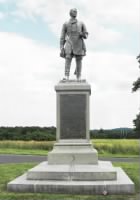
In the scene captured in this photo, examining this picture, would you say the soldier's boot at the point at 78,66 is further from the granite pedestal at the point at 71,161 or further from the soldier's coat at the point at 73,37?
the granite pedestal at the point at 71,161

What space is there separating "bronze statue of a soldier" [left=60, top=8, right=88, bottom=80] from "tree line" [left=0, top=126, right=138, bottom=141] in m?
24.3

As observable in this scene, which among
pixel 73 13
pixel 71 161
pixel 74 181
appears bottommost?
pixel 74 181

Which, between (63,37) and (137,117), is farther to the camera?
(137,117)

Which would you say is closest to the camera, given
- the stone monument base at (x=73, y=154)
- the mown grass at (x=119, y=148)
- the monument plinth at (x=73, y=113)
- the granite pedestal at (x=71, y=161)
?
the granite pedestal at (x=71, y=161)

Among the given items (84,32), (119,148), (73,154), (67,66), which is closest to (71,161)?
(73,154)

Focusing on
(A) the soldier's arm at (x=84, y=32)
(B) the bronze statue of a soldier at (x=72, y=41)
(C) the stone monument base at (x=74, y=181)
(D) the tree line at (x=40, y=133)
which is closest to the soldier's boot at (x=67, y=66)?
(B) the bronze statue of a soldier at (x=72, y=41)

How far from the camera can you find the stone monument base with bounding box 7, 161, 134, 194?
11.1 meters

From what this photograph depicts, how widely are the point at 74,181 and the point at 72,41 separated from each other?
480cm

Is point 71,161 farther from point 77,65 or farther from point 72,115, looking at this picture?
point 77,65

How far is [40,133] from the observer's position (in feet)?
134

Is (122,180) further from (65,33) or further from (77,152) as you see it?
(65,33)

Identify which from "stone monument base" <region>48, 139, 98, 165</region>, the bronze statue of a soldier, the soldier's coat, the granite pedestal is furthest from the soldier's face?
"stone monument base" <region>48, 139, 98, 165</region>

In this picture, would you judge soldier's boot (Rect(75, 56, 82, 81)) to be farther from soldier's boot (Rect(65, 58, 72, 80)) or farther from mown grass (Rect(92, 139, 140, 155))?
mown grass (Rect(92, 139, 140, 155))

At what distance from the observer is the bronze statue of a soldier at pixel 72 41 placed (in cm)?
1485
